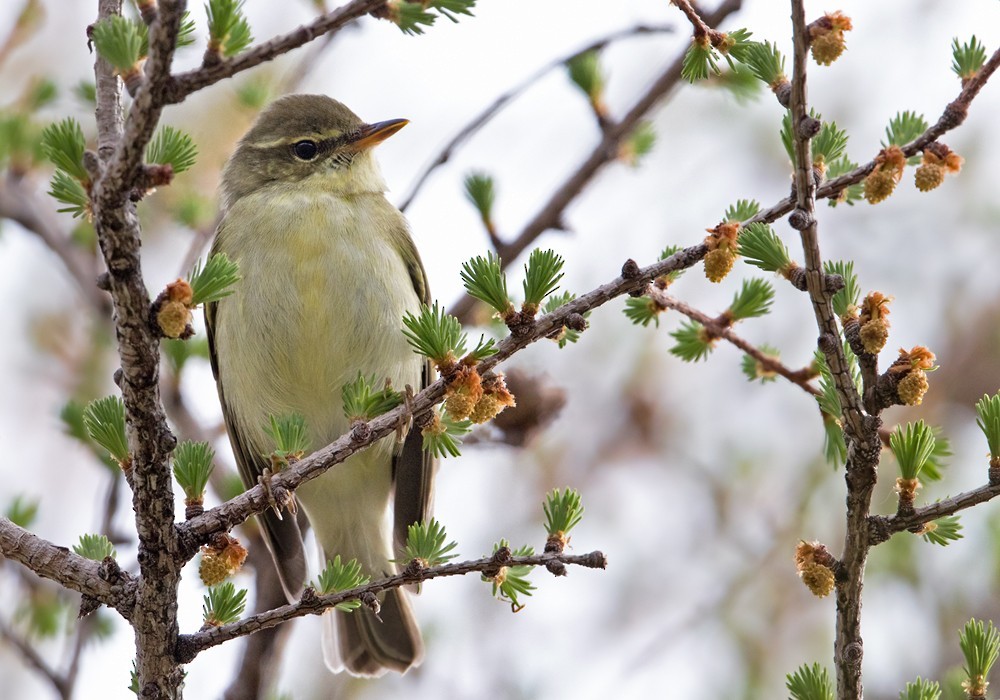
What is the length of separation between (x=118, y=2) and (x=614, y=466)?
5.78 metres

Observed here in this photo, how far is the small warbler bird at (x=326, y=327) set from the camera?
449 centimetres

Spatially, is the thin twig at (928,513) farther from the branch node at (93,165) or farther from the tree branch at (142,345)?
the branch node at (93,165)

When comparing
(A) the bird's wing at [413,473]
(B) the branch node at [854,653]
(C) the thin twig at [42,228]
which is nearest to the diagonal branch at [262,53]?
(B) the branch node at [854,653]

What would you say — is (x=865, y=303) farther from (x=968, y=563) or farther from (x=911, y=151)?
(x=968, y=563)

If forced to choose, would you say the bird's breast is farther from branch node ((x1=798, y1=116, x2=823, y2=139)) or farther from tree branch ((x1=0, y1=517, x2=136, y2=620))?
branch node ((x1=798, y1=116, x2=823, y2=139))

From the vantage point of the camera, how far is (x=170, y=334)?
2408 millimetres

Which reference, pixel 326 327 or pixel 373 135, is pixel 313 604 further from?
pixel 373 135

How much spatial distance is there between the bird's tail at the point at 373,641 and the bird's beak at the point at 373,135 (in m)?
2.22

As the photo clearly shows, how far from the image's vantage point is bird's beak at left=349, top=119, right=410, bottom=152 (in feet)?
16.8

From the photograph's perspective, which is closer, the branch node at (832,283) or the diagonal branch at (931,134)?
the branch node at (832,283)

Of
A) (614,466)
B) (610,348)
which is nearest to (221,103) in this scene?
(610,348)

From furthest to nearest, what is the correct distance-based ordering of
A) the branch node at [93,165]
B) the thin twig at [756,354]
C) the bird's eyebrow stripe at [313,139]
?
the bird's eyebrow stripe at [313,139], the thin twig at [756,354], the branch node at [93,165]

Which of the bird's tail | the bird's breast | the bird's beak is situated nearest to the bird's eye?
the bird's beak

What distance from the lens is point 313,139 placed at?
5.24 meters
